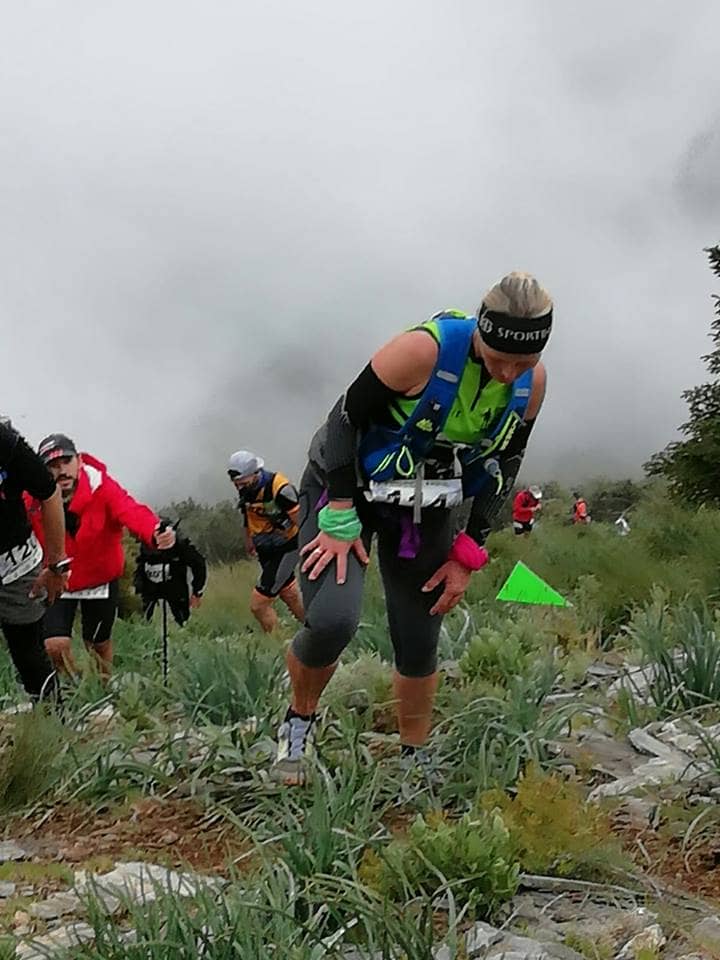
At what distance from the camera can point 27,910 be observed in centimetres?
279

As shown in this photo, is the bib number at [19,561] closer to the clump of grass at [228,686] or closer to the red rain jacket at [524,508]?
the clump of grass at [228,686]

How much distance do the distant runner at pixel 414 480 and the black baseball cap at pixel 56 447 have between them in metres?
2.59

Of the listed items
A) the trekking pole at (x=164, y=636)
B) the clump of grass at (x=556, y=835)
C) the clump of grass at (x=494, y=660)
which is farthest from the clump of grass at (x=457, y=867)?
the trekking pole at (x=164, y=636)

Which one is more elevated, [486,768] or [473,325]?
[473,325]

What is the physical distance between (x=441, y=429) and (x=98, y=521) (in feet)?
10.6

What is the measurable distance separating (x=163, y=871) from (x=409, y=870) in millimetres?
787

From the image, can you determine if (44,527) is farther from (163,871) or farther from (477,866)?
(477,866)

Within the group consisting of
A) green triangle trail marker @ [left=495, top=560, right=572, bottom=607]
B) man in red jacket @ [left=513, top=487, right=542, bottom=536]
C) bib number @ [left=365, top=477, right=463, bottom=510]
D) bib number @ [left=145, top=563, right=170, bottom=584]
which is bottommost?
man in red jacket @ [left=513, top=487, right=542, bottom=536]

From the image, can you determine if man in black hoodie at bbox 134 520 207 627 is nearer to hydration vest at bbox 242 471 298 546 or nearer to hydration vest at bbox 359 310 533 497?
hydration vest at bbox 242 471 298 546

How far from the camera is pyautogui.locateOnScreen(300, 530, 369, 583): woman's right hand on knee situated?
Answer: 3474 millimetres

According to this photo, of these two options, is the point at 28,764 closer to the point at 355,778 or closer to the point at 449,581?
the point at 355,778

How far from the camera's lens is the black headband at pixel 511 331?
3184 millimetres

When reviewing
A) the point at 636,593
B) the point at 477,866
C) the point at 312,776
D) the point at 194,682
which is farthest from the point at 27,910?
the point at 636,593

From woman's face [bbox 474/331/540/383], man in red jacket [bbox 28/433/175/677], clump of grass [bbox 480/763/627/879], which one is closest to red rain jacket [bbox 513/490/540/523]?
man in red jacket [bbox 28/433/175/677]
